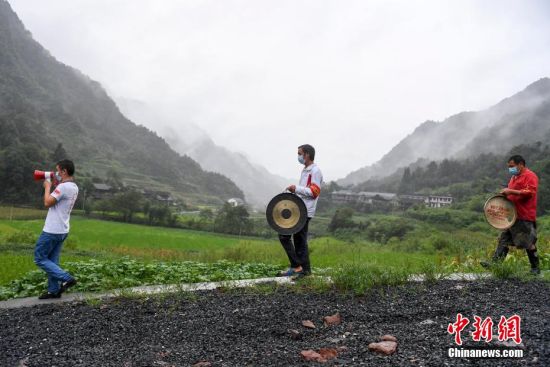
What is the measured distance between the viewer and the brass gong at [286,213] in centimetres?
738

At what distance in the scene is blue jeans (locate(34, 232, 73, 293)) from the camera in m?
6.46

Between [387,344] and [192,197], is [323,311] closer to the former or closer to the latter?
[387,344]

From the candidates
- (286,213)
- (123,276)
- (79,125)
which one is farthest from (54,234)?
(79,125)

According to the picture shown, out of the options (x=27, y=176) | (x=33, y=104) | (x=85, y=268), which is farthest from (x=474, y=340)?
(x=33, y=104)

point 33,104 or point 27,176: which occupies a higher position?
point 33,104

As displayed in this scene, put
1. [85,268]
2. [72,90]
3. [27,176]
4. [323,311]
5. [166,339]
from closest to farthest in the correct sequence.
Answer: [166,339] < [323,311] < [85,268] < [27,176] < [72,90]

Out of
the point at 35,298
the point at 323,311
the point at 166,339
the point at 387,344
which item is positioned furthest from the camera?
the point at 35,298

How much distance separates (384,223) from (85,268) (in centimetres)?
Answer: 5155

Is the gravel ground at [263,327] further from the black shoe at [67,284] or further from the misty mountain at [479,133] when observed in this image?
the misty mountain at [479,133]

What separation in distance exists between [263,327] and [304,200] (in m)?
3.18

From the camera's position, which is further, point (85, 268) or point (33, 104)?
point (33, 104)

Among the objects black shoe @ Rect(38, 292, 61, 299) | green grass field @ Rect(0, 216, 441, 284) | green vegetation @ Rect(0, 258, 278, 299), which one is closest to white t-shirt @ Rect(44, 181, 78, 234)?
black shoe @ Rect(38, 292, 61, 299)

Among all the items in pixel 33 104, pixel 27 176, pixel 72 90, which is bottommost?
pixel 27 176

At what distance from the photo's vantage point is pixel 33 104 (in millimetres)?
136875
